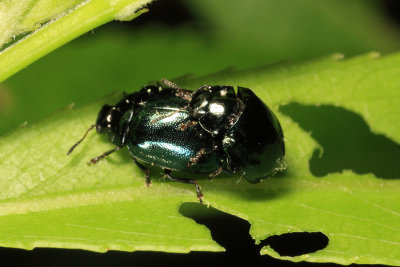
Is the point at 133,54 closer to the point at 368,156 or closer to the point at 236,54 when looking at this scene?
the point at 236,54

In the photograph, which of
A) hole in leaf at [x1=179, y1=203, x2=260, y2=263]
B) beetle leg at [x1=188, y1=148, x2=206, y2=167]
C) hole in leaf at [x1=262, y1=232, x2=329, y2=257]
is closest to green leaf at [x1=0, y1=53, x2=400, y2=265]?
beetle leg at [x1=188, y1=148, x2=206, y2=167]

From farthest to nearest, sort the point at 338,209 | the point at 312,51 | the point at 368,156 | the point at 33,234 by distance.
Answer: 1. the point at 312,51
2. the point at 368,156
3. the point at 338,209
4. the point at 33,234

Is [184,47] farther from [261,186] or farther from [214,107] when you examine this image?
[261,186]

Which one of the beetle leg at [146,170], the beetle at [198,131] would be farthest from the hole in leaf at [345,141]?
the beetle leg at [146,170]

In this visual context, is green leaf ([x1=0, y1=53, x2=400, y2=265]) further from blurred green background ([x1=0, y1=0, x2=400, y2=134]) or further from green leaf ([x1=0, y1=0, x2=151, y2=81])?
blurred green background ([x1=0, y1=0, x2=400, y2=134])

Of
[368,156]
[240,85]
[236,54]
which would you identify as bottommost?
[236,54]

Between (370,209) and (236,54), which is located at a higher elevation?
(370,209)

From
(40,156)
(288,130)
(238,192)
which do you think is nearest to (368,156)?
(288,130)
